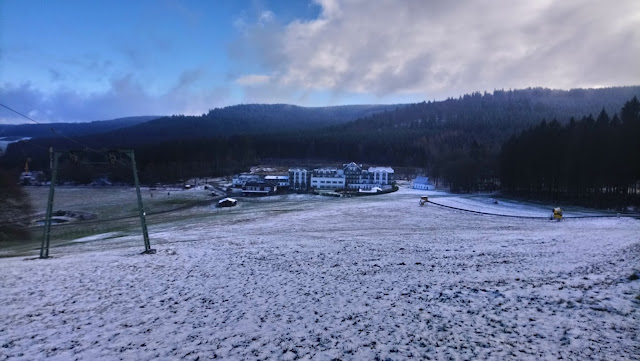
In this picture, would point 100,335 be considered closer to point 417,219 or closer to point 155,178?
point 417,219

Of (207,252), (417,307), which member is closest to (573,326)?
(417,307)

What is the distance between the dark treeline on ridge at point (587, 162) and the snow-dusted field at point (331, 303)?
27489mm

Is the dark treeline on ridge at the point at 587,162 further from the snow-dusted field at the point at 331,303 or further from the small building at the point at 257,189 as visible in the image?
the small building at the point at 257,189

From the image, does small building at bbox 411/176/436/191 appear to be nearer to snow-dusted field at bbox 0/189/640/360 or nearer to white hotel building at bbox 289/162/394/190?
white hotel building at bbox 289/162/394/190

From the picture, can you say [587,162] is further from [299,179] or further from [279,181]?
[279,181]

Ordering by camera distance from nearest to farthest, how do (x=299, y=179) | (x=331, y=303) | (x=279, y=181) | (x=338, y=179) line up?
1. (x=331, y=303)
2. (x=338, y=179)
3. (x=279, y=181)
4. (x=299, y=179)

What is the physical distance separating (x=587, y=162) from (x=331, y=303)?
47.8 m

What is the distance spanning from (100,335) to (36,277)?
26.4 feet

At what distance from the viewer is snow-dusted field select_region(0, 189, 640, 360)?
8500mm

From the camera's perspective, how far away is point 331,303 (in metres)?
11.5

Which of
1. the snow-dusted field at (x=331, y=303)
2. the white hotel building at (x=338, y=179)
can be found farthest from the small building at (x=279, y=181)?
the snow-dusted field at (x=331, y=303)

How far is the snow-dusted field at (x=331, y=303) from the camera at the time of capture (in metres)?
8.50

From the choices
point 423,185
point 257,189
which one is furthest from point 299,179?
point 423,185

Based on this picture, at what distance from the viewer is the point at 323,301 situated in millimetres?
11664
